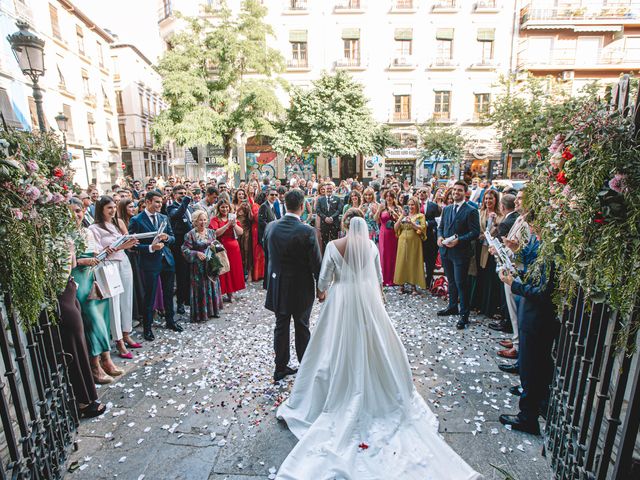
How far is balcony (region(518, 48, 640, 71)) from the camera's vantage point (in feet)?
81.8

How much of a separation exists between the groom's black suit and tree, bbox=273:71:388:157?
62.3ft

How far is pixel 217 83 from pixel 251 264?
17.3 m

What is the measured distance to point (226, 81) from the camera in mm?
21594

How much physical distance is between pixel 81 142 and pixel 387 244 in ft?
89.4

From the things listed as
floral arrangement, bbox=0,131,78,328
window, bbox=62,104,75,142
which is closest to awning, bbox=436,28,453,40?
window, bbox=62,104,75,142

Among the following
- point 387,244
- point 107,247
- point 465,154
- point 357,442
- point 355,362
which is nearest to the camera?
point 357,442

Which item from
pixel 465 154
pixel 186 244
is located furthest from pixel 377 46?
pixel 186 244

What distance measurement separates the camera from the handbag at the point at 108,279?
14.0 ft

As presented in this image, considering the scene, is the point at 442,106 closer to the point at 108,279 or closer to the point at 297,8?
the point at 297,8

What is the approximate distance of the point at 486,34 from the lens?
24.9 meters

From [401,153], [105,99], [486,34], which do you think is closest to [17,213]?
[401,153]

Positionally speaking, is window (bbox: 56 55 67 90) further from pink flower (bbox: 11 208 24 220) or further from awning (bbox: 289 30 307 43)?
pink flower (bbox: 11 208 24 220)

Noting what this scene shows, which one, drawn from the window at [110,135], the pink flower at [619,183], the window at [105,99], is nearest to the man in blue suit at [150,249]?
the pink flower at [619,183]

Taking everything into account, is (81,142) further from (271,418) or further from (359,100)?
(271,418)
